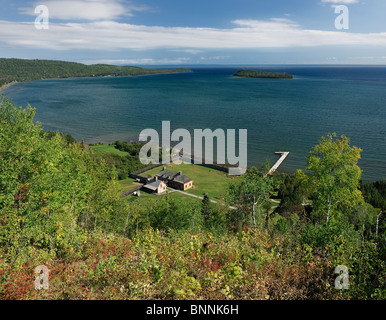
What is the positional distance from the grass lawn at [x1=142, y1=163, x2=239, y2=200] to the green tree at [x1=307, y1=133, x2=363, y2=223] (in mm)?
23128

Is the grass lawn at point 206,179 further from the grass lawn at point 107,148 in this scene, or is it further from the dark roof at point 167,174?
the grass lawn at point 107,148

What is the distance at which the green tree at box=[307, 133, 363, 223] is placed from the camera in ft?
63.7

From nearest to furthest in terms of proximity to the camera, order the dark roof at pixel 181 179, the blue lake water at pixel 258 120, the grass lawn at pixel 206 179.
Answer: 1. the grass lawn at pixel 206 179
2. the dark roof at pixel 181 179
3. the blue lake water at pixel 258 120

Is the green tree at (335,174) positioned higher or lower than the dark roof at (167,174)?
higher

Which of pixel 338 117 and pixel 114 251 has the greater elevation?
pixel 338 117

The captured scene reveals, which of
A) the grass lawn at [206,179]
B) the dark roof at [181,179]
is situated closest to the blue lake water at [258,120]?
the grass lawn at [206,179]

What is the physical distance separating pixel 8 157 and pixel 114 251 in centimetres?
650

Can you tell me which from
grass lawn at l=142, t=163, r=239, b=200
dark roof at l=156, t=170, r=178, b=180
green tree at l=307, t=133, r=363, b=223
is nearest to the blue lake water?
grass lawn at l=142, t=163, r=239, b=200

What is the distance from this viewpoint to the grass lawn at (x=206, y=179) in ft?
150

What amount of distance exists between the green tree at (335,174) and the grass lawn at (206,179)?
23.1 m

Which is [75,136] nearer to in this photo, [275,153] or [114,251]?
[275,153]

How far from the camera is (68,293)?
7.49m

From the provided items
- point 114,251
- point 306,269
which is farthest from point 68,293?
point 306,269
